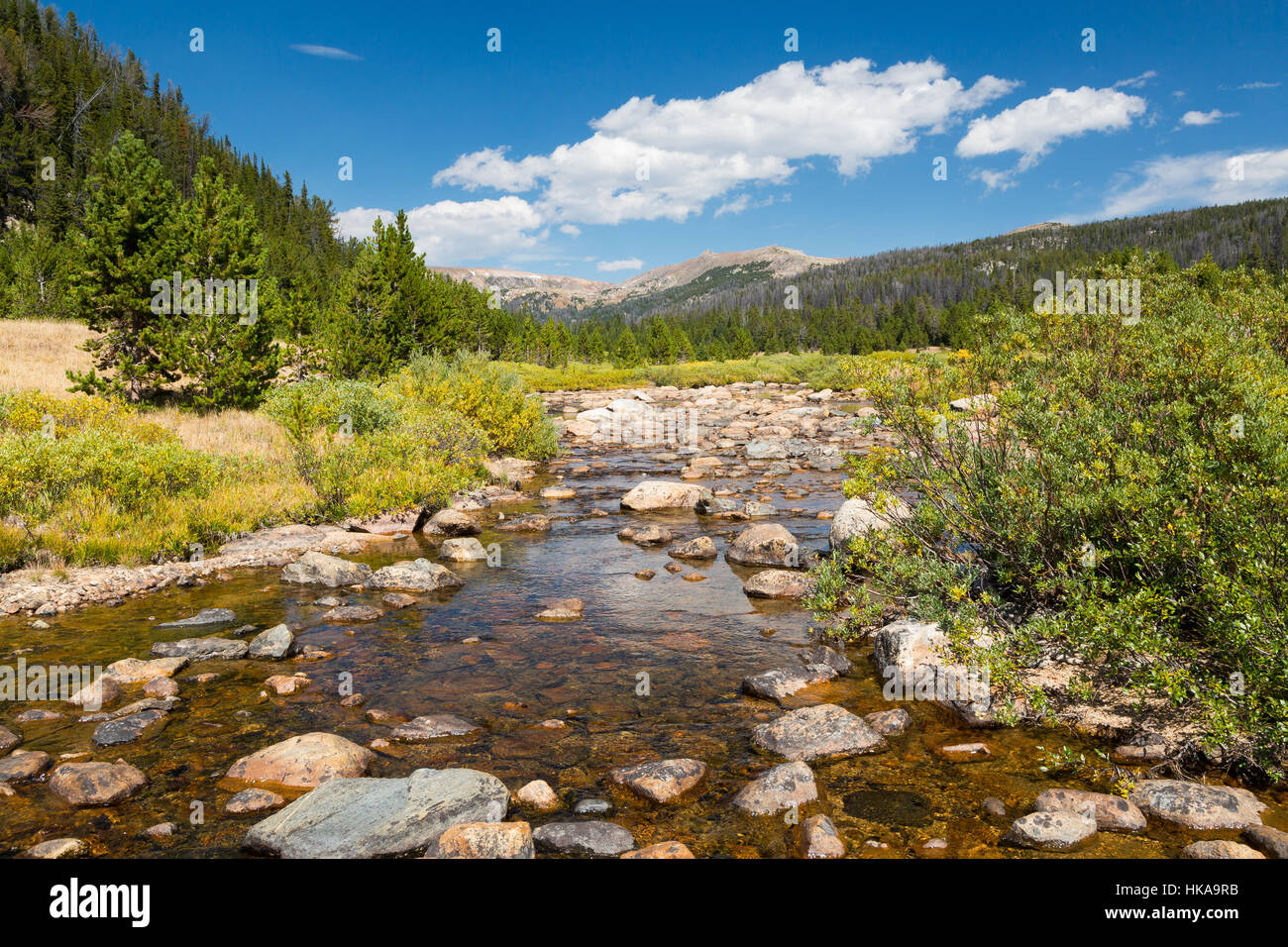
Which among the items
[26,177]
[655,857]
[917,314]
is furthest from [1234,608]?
[917,314]

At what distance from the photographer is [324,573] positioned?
12.6 metres

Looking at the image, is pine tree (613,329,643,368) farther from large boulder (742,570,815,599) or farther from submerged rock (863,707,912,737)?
submerged rock (863,707,912,737)

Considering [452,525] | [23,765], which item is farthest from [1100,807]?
[452,525]

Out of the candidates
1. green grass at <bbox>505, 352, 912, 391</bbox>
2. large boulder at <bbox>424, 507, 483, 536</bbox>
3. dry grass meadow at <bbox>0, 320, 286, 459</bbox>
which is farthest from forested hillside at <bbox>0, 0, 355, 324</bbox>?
large boulder at <bbox>424, 507, 483, 536</bbox>

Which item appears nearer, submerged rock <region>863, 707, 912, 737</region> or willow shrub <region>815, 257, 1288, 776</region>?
willow shrub <region>815, 257, 1288, 776</region>

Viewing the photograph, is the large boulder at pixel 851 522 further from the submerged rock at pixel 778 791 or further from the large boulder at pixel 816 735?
the submerged rock at pixel 778 791

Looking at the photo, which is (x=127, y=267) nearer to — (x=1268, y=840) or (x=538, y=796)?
(x=538, y=796)

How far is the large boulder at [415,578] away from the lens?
Result: 40.5ft

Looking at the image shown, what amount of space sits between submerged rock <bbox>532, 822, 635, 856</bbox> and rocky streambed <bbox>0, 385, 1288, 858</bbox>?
1.0 inches

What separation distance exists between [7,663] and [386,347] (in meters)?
28.5

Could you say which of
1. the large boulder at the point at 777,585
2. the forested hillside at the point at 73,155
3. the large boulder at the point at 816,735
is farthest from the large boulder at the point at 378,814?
the forested hillside at the point at 73,155

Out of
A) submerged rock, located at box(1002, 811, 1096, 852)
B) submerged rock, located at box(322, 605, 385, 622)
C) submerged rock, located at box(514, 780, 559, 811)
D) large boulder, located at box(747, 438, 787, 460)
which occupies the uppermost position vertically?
large boulder, located at box(747, 438, 787, 460)

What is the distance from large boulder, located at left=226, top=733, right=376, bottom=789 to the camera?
6230 mm
